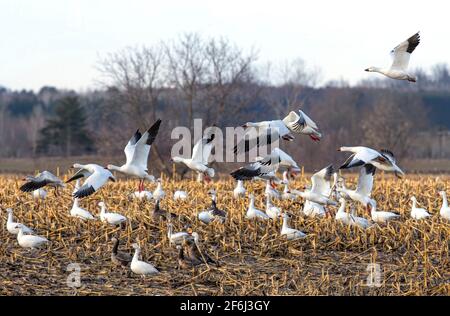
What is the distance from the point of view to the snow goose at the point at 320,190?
13648 mm

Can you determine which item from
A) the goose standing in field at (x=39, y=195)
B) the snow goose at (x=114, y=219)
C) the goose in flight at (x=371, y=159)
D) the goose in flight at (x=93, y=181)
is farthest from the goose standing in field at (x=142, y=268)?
the goose standing in field at (x=39, y=195)

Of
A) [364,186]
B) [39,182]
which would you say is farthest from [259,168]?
[39,182]

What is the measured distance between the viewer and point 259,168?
1434cm

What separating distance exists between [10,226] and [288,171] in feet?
21.6

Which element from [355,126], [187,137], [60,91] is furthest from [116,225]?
[60,91]

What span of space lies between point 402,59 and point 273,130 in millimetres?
2611

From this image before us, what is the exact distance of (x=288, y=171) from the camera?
671 inches

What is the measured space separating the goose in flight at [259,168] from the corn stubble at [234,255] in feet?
1.60

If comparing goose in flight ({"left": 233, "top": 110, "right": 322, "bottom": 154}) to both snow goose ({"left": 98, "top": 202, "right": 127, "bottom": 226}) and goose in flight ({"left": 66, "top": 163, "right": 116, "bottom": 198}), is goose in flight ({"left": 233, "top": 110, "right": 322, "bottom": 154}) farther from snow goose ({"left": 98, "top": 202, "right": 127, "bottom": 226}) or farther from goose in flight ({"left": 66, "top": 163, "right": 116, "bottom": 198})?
snow goose ({"left": 98, "top": 202, "right": 127, "bottom": 226})

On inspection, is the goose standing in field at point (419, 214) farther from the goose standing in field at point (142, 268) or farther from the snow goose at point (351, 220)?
the goose standing in field at point (142, 268)

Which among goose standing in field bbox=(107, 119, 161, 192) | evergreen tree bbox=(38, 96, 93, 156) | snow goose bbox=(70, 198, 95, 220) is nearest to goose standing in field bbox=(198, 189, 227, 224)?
snow goose bbox=(70, 198, 95, 220)

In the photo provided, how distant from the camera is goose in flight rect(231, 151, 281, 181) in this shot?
13945 millimetres

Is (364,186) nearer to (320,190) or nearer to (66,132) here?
(320,190)
